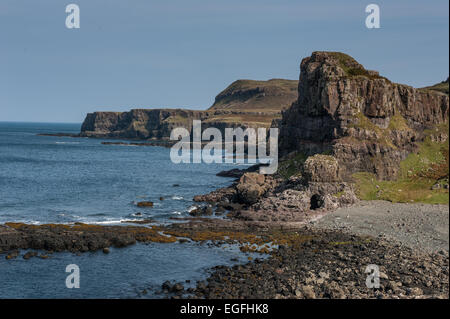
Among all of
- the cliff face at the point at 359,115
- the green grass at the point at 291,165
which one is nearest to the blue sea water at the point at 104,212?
the green grass at the point at 291,165

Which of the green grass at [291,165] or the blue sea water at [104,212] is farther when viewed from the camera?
the green grass at [291,165]

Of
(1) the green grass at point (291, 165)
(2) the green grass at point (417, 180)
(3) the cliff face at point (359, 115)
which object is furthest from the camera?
(1) the green grass at point (291, 165)

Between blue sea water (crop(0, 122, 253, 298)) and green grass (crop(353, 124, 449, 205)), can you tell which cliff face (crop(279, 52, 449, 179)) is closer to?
green grass (crop(353, 124, 449, 205))

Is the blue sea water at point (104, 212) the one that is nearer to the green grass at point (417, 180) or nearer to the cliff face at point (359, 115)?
the cliff face at point (359, 115)

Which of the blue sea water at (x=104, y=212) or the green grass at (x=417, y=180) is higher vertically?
the green grass at (x=417, y=180)

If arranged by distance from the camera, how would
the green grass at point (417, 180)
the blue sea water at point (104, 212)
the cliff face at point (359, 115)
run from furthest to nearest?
the cliff face at point (359, 115)
the green grass at point (417, 180)
the blue sea water at point (104, 212)

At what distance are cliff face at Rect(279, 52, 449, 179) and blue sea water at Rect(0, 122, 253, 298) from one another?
26.8m

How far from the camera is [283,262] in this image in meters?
44.9

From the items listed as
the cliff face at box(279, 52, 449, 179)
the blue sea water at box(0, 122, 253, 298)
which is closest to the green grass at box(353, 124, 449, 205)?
the cliff face at box(279, 52, 449, 179)

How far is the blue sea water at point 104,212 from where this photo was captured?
40.4m

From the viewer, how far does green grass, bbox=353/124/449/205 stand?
6494 cm

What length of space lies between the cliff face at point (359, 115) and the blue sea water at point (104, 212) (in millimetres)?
26816

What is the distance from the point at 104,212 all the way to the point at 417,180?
5026cm
